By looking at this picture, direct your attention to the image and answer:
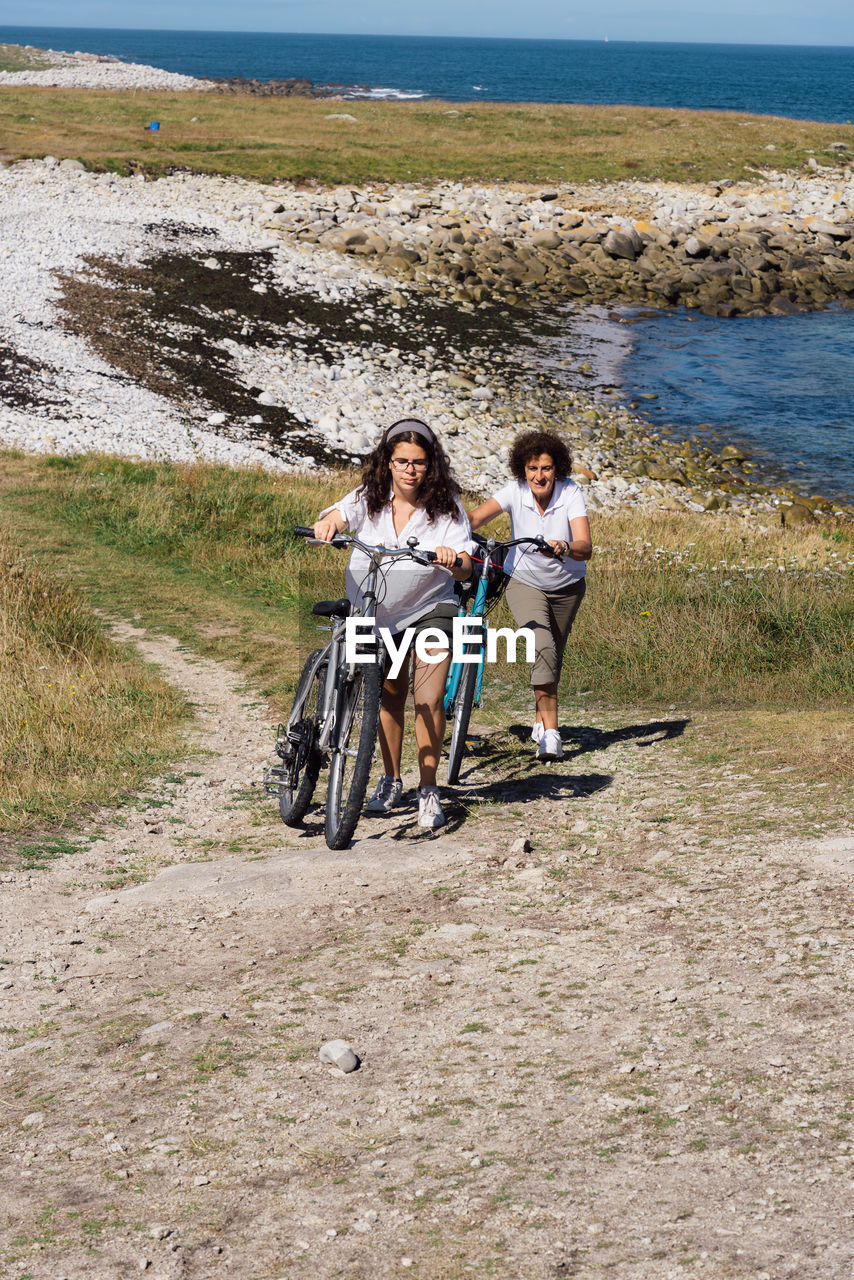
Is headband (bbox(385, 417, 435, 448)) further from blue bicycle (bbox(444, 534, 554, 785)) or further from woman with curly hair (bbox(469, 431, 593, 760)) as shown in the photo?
blue bicycle (bbox(444, 534, 554, 785))

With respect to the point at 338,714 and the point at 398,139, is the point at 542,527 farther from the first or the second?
the point at 398,139

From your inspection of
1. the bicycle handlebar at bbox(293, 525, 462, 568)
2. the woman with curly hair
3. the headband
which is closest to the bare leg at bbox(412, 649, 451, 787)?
the bicycle handlebar at bbox(293, 525, 462, 568)

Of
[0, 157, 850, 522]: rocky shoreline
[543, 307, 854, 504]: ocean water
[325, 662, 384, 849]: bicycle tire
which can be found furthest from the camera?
[543, 307, 854, 504]: ocean water

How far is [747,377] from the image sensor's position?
31.9m

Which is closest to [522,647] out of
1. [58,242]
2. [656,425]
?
[656,425]

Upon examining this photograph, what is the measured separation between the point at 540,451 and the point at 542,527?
0.47 metres

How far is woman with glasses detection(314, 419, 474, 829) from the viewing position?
605 cm

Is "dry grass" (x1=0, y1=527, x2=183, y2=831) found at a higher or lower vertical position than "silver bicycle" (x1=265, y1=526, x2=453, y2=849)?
lower

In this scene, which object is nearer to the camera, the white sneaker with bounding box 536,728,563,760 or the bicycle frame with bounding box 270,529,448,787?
the bicycle frame with bounding box 270,529,448,787

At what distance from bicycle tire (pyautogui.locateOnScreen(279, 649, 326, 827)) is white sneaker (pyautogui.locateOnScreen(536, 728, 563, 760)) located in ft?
5.21

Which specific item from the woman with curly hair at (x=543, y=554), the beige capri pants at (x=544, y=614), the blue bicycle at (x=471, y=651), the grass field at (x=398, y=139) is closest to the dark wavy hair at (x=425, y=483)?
the woman with curly hair at (x=543, y=554)

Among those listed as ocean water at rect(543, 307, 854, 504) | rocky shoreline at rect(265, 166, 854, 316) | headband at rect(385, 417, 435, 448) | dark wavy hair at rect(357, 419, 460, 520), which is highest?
rocky shoreline at rect(265, 166, 854, 316)

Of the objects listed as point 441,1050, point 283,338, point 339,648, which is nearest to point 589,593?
point 339,648

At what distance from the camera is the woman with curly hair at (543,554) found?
7.22 meters
